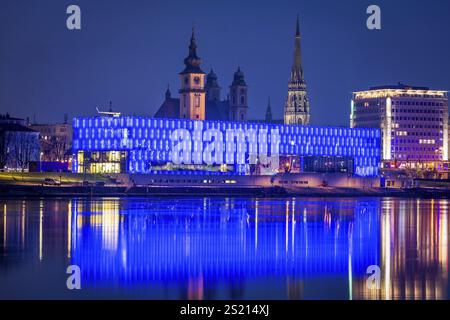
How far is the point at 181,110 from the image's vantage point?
7790 inches

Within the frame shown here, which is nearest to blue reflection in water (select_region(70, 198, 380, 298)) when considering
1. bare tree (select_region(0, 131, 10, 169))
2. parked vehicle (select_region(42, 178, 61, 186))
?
parked vehicle (select_region(42, 178, 61, 186))

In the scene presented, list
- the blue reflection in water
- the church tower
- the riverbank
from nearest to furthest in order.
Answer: the blue reflection in water, the riverbank, the church tower

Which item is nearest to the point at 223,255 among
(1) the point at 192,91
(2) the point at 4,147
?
(2) the point at 4,147

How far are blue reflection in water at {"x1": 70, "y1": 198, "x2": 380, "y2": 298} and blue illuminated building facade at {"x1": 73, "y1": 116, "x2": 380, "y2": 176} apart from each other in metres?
80.1

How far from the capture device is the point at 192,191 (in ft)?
431

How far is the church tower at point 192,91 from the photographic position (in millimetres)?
194875

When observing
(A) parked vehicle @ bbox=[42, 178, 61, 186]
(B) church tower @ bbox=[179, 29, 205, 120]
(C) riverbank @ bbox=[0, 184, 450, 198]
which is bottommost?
(C) riverbank @ bbox=[0, 184, 450, 198]

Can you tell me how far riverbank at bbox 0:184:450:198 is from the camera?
114281 millimetres

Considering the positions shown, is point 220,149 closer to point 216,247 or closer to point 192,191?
point 192,191

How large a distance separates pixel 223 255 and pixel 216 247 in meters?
3.42

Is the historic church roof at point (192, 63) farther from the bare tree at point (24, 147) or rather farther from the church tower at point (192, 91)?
the bare tree at point (24, 147)

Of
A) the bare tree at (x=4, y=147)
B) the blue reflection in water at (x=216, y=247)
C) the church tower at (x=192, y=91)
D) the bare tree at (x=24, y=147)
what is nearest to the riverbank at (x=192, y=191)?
the bare tree at (x=4, y=147)

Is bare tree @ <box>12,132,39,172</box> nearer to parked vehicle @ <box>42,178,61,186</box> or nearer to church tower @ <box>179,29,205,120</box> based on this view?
church tower @ <box>179,29,205,120</box>
